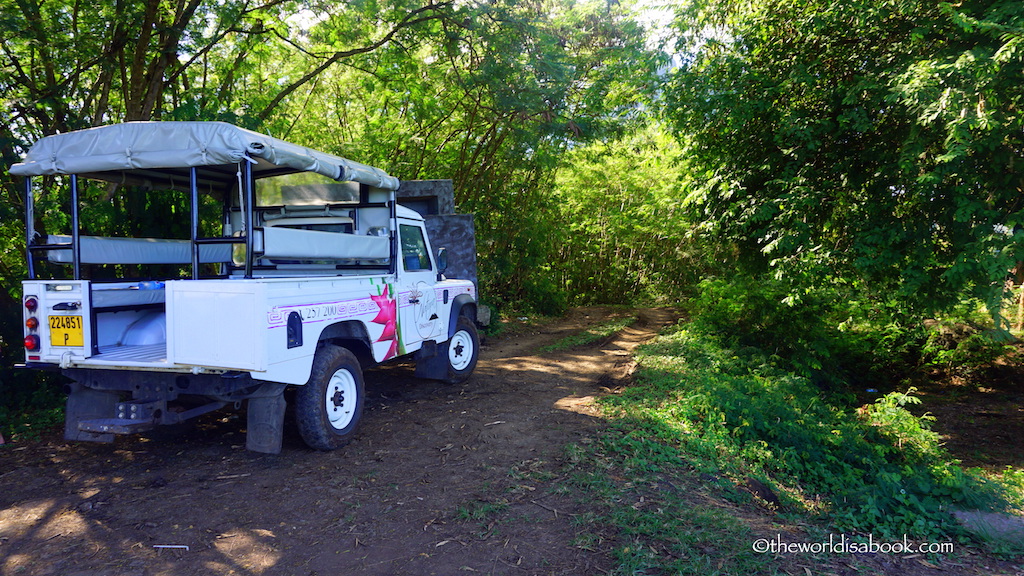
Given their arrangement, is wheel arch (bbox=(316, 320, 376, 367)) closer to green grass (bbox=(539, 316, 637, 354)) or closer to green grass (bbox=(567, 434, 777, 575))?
green grass (bbox=(567, 434, 777, 575))

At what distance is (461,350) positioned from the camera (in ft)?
26.7

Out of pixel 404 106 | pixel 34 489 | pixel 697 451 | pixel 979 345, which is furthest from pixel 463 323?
pixel 979 345

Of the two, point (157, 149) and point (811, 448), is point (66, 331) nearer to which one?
point (157, 149)

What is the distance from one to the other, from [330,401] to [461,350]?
9.85 ft

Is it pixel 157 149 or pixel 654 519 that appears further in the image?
pixel 157 149

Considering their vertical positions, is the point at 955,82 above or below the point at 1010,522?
above

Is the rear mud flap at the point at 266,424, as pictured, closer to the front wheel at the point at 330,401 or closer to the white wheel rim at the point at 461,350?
the front wheel at the point at 330,401

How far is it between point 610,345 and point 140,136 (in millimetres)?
9086

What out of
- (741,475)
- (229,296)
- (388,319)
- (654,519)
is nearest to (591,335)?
(388,319)

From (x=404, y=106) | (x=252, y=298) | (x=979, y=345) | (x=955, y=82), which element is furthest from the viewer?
(x=404, y=106)

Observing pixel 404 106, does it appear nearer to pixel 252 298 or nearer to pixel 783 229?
pixel 783 229

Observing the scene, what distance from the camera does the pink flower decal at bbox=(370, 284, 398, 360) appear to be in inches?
235

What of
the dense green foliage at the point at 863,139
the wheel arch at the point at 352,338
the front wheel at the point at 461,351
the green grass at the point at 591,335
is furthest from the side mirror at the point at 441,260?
the dense green foliage at the point at 863,139

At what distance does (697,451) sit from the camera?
217 inches
